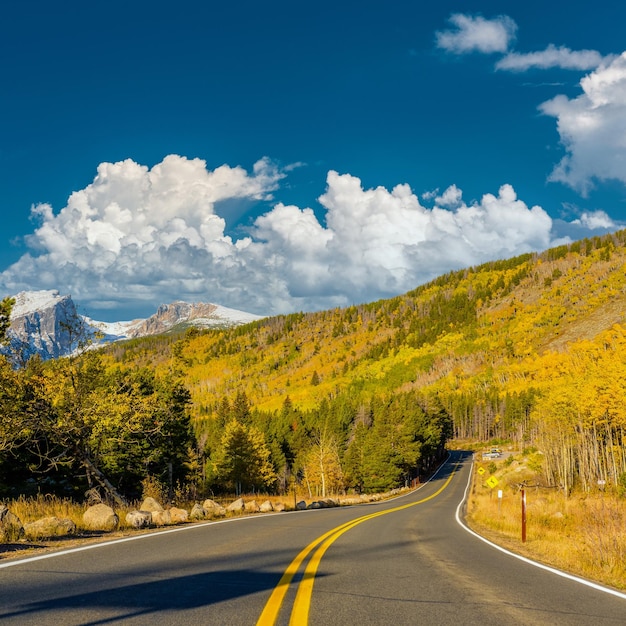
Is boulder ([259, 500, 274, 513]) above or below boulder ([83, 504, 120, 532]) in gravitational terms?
below

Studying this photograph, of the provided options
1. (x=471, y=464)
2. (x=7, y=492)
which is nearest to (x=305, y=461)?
(x=471, y=464)

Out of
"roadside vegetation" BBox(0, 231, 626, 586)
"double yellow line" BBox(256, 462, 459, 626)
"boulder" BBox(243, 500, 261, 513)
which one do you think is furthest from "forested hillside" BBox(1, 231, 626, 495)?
"double yellow line" BBox(256, 462, 459, 626)

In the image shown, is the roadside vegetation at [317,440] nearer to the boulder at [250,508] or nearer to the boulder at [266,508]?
the boulder at [250,508]

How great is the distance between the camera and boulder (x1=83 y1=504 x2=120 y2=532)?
12.2 m

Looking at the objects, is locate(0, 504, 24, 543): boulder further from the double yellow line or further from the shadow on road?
the double yellow line

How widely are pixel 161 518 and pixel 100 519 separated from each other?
2.45 meters

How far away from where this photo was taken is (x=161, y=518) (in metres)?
14.5

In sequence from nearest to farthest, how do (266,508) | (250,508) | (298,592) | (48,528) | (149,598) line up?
1. (149,598)
2. (298,592)
3. (48,528)
4. (250,508)
5. (266,508)

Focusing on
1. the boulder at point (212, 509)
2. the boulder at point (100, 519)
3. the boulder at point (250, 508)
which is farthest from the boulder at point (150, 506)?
the boulder at point (250, 508)

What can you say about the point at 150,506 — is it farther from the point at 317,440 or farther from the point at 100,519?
the point at 317,440

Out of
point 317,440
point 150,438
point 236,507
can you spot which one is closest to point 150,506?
point 236,507

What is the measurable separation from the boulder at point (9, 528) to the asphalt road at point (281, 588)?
6.13 feet

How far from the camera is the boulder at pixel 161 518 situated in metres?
14.3

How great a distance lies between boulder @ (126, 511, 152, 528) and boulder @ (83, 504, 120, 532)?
0.37 m
